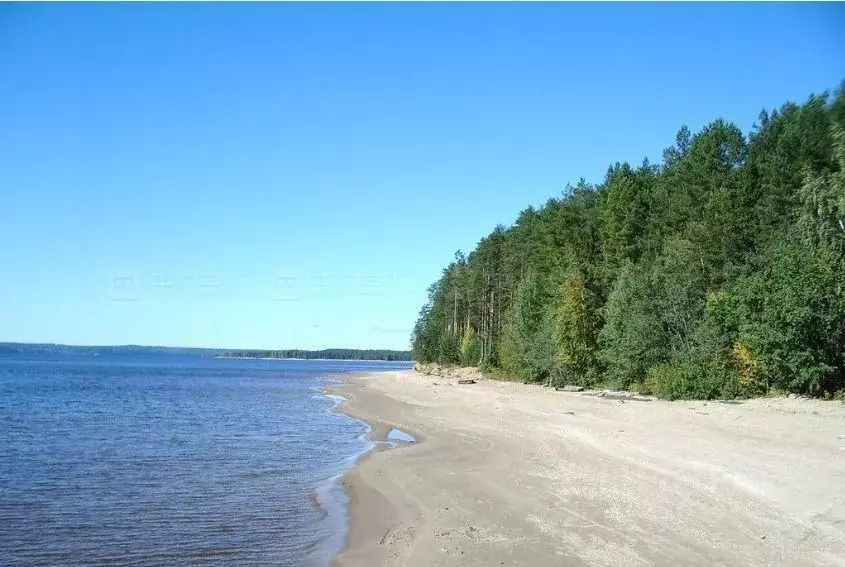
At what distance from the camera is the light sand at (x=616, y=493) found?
9.46 metres

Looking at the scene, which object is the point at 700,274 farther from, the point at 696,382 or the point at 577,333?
the point at 577,333

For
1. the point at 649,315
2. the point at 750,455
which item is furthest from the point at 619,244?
the point at 750,455

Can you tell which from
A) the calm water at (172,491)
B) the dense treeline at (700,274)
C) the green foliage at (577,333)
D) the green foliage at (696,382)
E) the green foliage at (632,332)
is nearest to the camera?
the calm water at (172,491)

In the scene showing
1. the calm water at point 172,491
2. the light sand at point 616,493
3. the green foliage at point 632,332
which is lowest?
the calm water at point 172,491

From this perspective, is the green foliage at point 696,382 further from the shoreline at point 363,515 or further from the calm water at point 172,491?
the calm water at point 172,491

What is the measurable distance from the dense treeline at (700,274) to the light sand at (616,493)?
4.60 m

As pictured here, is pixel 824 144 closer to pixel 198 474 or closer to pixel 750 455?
pixel 750 455

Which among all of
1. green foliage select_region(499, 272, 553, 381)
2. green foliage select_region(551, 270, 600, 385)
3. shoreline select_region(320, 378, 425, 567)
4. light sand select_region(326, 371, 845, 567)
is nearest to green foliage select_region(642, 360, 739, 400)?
light sand select_region(326, 371, 845, 567)

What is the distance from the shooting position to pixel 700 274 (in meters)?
39.2

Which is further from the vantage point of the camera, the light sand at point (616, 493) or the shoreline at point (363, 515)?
the shoreline at point (363, 515)

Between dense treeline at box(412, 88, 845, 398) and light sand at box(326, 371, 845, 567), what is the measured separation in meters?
4.60

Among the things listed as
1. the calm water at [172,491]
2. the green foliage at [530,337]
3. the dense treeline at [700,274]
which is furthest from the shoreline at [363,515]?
the green foliage at [530,337]

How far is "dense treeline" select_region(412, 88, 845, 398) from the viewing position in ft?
92.6

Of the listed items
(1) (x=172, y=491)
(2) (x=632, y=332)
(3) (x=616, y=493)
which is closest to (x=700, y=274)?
(2) (x=632, y=332)
